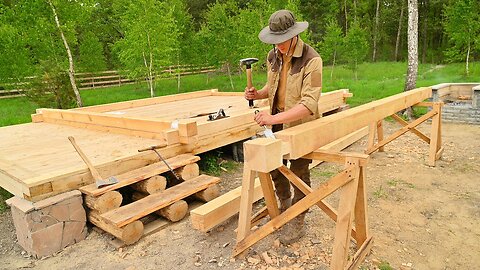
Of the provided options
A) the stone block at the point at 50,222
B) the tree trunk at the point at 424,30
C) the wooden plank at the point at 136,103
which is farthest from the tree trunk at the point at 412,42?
the tree trunk at the point at 424,30

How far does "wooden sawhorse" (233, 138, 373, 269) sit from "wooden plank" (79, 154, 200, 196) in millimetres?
1502

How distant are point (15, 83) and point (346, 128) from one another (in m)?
14.6

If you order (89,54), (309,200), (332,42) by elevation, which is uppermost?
(89,54)

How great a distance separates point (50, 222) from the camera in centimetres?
354

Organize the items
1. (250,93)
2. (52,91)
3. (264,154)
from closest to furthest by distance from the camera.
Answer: (264,154), (250,93), (52,91)

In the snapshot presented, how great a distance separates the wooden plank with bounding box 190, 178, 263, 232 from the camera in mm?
3453

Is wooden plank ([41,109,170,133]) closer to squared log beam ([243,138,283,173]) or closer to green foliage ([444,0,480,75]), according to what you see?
squared log beam ([243,138,283,173])

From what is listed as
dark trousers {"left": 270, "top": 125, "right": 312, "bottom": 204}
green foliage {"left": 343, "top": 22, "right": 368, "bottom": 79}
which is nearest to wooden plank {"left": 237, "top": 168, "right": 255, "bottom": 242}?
dark trousers {"left": 270, "top": 125, "right": 312, "bottom": 204}

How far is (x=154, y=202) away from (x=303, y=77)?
Result: 2.18 meters

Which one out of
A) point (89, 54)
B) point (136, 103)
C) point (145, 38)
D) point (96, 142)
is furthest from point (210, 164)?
point (89, 54)

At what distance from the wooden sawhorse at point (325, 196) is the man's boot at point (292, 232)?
292 millimetres

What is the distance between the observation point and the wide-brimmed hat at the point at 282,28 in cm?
273

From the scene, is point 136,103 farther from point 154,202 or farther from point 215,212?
point 215,212

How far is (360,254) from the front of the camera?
3.12 metres
